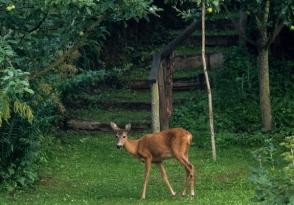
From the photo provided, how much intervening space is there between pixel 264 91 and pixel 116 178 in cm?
358

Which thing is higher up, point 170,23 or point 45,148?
point 170,23

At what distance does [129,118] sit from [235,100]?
6.98ft

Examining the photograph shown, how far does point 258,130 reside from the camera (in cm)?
1516

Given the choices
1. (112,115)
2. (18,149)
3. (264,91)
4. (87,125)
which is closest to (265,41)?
(264,91)

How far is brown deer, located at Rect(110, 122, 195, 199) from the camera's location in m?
11.6

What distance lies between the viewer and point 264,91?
1491 cm

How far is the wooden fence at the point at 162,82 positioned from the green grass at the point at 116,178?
757 mm

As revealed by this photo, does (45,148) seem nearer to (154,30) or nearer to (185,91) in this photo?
(185,91)

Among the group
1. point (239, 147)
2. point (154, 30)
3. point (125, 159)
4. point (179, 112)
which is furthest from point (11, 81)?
point (154, 30)

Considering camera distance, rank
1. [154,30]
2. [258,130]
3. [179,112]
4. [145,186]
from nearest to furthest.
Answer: [145,186] < [258,130] < [179,112] < [154,30]

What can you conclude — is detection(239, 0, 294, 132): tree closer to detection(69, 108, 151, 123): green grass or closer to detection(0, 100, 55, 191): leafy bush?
detection(69, 108, 151, 123): green grass

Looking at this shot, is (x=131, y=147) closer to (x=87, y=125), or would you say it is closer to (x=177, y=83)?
(x=87, y=125)

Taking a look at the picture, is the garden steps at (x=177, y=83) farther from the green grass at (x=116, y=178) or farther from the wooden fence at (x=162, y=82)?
the wooden fence at (x=162, y=82)

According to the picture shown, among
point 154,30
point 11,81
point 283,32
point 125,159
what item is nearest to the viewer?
point 11,81
